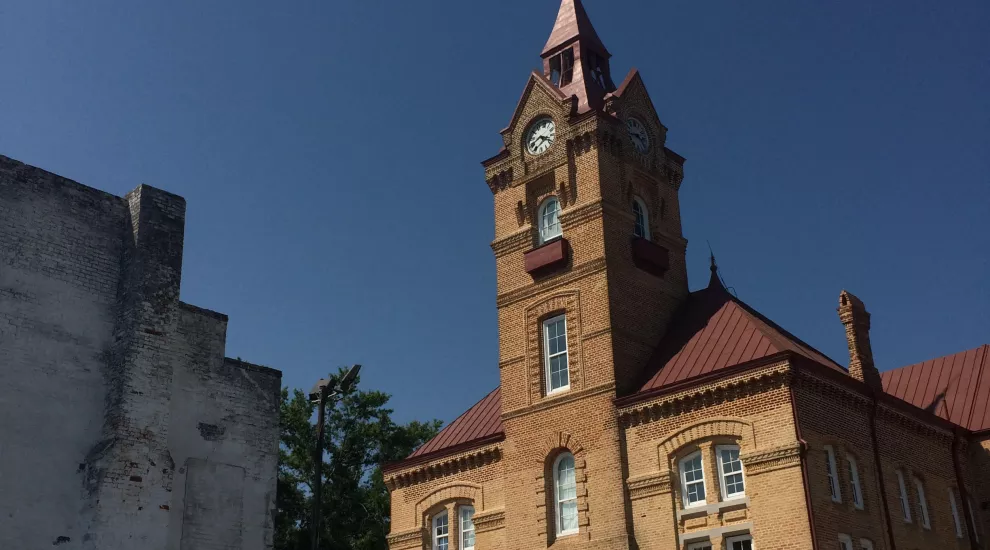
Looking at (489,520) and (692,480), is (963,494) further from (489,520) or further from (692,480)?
(489,520)

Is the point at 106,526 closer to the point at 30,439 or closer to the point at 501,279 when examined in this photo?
the point at 30,439

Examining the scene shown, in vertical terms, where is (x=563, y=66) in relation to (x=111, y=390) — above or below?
above

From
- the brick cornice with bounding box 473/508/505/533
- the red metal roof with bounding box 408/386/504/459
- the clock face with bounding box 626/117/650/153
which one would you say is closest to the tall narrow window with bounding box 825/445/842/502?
the brick cornice with bounding box 473/508/505/533

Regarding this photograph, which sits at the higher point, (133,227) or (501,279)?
(501,279)

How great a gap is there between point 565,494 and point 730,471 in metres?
5.25

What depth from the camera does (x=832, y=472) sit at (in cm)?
2586

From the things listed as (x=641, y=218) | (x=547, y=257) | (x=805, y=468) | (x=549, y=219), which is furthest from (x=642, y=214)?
Result: (x=805, y=468)

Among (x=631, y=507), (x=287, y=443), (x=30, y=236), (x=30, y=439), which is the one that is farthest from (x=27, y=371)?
(x=287, y=443)

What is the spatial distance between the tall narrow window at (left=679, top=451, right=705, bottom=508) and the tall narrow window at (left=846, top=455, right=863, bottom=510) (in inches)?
150

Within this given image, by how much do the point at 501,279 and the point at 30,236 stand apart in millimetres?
14925

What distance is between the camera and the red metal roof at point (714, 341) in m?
27.4

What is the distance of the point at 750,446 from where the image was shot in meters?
25.5

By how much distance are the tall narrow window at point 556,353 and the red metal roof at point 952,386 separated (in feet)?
45.3

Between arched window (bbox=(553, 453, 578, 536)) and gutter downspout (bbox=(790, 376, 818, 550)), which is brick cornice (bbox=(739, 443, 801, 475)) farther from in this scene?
arched window (bbox=(553, 453, 578, 536))
